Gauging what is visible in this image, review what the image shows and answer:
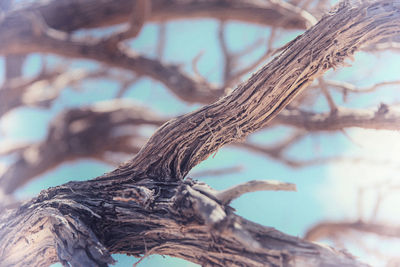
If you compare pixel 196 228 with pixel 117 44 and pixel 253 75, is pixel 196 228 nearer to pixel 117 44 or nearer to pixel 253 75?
pixel 253 75

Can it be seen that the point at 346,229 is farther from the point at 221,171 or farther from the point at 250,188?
the point at 250,188

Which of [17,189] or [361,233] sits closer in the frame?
[361,233]

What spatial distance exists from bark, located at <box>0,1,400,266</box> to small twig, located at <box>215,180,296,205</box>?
16mm

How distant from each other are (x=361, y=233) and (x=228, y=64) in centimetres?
140

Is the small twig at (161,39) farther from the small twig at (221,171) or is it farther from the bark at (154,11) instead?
the small twig at (221,171)

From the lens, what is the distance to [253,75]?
83 centimetres

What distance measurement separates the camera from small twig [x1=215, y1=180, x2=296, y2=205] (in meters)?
0.68

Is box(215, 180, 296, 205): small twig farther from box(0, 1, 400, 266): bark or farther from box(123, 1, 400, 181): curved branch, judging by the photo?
box(123, 1, 400, 181): curved branch

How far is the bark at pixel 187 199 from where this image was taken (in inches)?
28.1

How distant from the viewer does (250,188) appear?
0.70 m

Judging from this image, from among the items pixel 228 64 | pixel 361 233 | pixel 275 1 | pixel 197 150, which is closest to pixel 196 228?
pixel 197 150

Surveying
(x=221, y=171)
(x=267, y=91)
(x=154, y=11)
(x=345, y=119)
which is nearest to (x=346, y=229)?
(x=221, y=171)

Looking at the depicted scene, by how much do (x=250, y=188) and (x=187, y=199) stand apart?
0.48 feet

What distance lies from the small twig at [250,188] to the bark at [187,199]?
0.02 meters
